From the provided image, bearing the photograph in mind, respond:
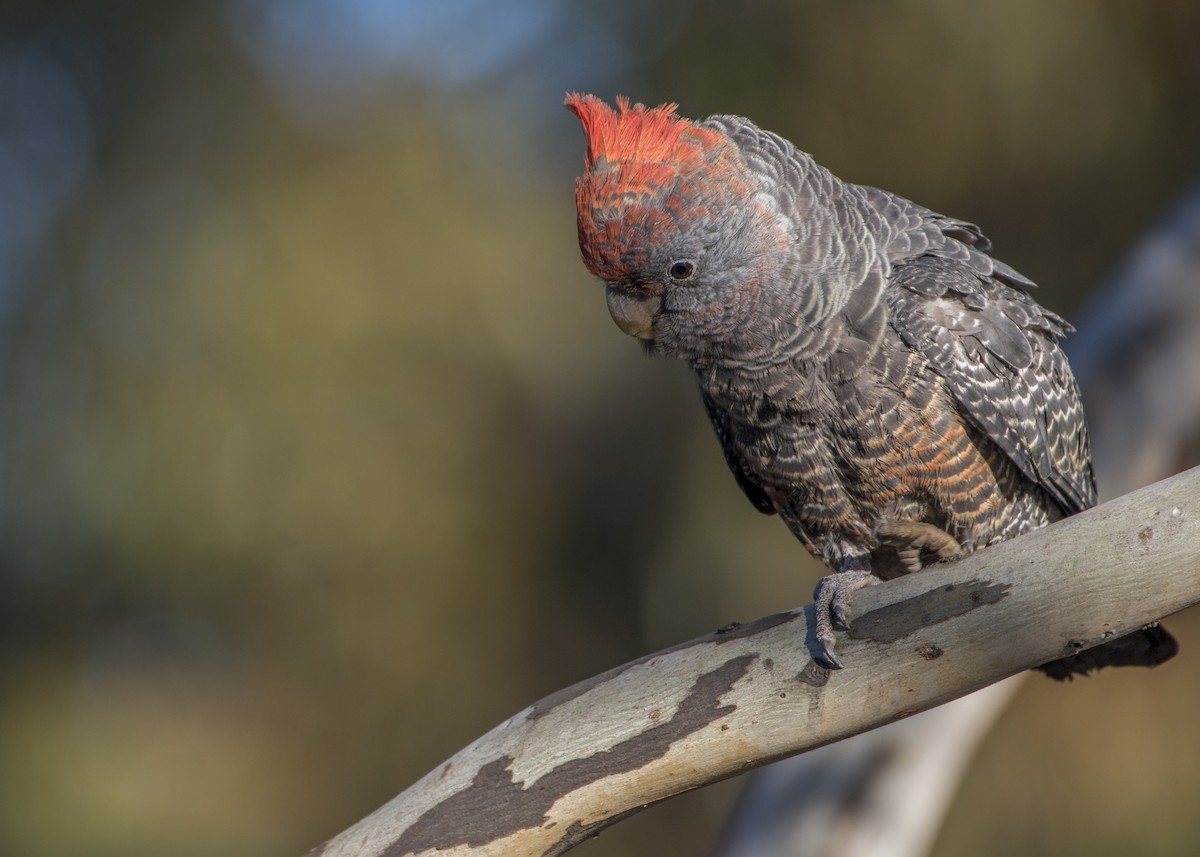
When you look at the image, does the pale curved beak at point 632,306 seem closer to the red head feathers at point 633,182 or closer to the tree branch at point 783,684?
the red head feathers at point 633,182

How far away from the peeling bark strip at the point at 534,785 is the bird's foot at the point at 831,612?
24 centimetres

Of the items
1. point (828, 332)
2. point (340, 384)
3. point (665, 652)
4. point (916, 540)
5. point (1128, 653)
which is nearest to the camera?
point (665, 652)

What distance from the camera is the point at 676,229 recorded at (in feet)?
12.2

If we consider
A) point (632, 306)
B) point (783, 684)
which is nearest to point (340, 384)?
point (632, 306)

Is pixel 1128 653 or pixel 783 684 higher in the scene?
pixel 783 684

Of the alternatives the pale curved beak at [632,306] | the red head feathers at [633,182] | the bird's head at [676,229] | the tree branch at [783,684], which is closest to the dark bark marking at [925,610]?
the tree branch at [783,684]

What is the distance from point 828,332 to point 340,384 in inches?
255

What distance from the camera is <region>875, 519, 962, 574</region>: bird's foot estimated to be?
4125mm

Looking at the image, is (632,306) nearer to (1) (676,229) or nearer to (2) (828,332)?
(1) (676,229)

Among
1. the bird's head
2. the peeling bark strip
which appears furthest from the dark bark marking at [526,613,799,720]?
the bird's head

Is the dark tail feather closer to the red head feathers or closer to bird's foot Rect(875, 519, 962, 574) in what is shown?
bird's foot Rect(875, 519, 962, 574)

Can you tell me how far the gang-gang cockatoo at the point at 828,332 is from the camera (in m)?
3.74

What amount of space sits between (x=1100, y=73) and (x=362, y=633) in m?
7.98

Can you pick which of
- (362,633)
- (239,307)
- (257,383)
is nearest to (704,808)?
(362,633)
